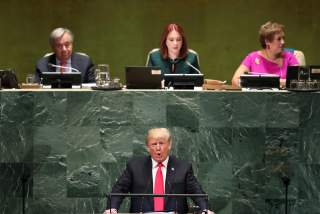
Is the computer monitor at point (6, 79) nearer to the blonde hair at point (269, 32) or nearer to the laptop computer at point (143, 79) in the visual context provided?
the laptop computer at point (143, 79)

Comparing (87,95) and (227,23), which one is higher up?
(227,23)

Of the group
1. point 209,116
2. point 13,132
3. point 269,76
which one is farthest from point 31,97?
point 269,76

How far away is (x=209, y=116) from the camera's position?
5.43 metres

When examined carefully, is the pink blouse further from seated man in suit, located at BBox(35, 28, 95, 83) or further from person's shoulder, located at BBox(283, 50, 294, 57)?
seated man in suit, located at BBox(35, 28, 95, 83)

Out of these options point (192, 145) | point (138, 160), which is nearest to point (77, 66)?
point (192, 145)

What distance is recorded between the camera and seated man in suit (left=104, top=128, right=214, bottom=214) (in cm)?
486

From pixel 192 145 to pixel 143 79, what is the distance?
67 centimetres

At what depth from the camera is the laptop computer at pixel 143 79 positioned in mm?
5602

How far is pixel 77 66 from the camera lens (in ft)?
21.7

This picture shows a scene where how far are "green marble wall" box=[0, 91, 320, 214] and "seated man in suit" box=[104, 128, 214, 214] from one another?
518 mm

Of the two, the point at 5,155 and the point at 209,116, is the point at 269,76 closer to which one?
the point at 209,116

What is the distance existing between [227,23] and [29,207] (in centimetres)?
406

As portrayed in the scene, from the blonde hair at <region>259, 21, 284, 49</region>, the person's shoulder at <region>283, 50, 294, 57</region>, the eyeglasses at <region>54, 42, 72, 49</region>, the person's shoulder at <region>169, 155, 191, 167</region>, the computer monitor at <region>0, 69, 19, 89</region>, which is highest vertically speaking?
the blonde hair at <region>259, 21, 284, 49</region>

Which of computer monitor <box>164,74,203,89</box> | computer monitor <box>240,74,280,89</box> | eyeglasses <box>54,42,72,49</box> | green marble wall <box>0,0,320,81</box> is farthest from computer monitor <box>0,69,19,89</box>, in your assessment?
green marble wall <box>0,0,320,81</box>
